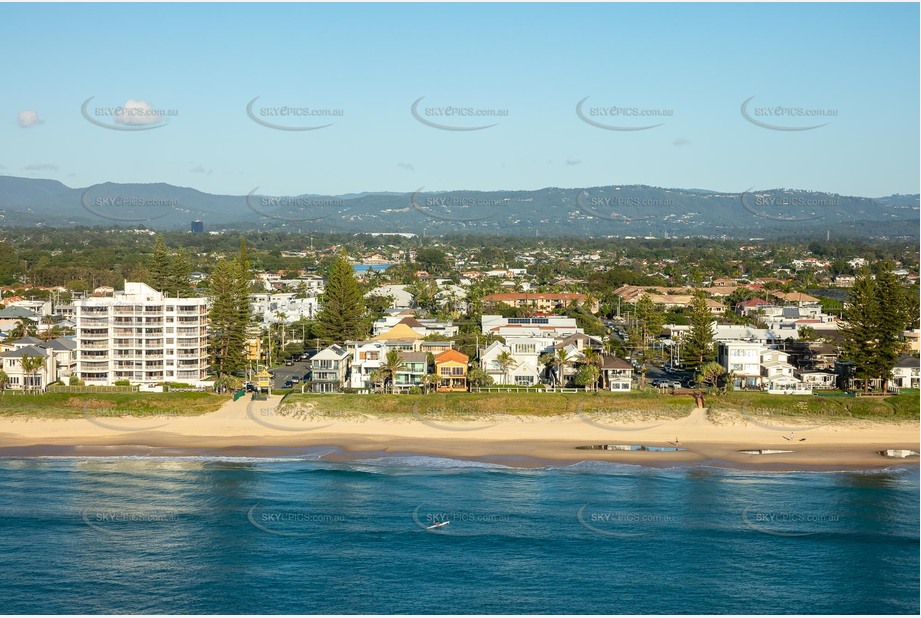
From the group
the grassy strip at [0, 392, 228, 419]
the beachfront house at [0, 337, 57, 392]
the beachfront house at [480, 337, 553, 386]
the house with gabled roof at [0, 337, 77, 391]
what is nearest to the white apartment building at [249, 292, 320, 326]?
the house with gabled roof at [0, 337, 77, 391]

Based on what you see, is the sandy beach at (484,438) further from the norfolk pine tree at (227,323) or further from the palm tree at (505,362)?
the norfolk pine tree at (227,323)

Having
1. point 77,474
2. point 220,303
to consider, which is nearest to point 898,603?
point 77,474

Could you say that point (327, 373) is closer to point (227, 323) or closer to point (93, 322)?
point (227, 323)

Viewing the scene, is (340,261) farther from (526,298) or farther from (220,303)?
(526,298)

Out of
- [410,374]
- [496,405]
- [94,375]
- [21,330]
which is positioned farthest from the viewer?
[21,330]

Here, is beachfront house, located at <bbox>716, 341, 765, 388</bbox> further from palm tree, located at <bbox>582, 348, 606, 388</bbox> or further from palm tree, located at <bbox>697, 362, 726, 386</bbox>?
palm tree, located at <bbox>582, 348, 606, 388</bbox>

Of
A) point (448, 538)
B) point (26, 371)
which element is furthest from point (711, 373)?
point (26, 371)

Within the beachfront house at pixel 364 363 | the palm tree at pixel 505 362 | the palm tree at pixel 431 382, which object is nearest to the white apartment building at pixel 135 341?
the beachfront house at pixel 364 363
